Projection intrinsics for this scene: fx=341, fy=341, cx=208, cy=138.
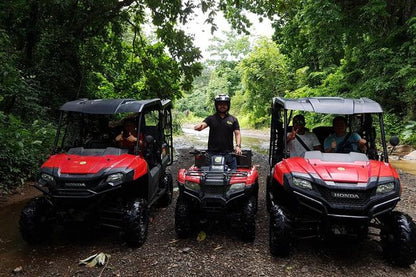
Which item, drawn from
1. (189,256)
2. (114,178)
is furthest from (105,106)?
(189,256)

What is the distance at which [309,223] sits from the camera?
4.33m

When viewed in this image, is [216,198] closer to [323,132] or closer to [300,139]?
[300,139]

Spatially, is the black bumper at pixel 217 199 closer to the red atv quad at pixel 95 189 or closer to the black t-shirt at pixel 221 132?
the red atv quad at pixel 95 189

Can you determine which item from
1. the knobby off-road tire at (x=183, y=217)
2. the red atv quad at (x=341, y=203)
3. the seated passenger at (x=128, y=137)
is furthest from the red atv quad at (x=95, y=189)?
the red atv quad at (x=341, y=203)

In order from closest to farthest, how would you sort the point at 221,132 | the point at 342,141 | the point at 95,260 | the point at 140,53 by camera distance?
the point at 95,260 → the point at 342,141 → the point at 221,132 → the point at 140,53

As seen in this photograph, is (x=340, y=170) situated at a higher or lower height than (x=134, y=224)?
higher

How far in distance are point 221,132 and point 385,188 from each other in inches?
103

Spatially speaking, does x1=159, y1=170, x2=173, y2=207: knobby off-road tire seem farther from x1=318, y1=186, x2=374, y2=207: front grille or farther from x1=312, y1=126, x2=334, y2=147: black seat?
x1=318, y1=186, x2=374, y2=207: front grille

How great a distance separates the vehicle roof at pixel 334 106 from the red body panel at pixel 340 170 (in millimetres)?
730

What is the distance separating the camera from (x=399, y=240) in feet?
13.0

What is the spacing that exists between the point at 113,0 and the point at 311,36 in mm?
8526

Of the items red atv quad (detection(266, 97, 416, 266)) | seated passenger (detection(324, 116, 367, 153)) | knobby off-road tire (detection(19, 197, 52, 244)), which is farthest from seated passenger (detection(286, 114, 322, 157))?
knobby off-road tire (detection(19, 197, 52, 244))

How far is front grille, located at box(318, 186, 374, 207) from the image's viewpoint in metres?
3.88

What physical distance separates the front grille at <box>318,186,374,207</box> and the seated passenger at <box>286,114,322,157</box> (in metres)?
1.53
